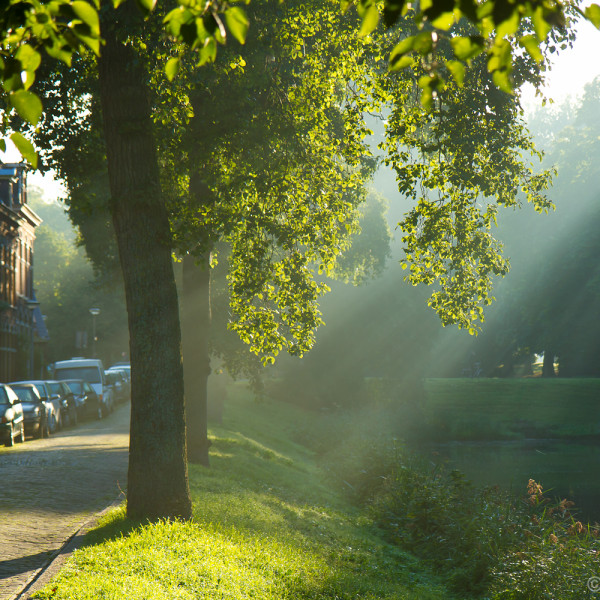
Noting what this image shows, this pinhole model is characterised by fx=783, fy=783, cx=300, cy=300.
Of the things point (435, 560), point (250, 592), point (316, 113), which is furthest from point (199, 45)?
point (435, 560)

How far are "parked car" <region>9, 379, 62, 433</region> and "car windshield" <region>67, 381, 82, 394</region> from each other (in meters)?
4.71

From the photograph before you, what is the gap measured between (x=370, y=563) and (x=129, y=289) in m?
5.21

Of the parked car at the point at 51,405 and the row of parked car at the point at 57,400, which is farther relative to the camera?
the parked car at the point at 51,405

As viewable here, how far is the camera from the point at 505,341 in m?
48.4

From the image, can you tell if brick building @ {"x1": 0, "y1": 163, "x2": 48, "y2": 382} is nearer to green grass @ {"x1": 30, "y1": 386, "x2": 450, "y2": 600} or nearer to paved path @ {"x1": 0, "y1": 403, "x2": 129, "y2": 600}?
paved path @ {"x1": 0, "y1": 403, "x2": 129, "y2": 600}

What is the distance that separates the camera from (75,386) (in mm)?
32031

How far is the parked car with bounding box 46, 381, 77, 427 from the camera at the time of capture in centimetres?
2794

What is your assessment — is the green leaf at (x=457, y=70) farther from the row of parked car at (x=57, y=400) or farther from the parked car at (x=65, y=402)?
the parked car at (x=65, y=402)

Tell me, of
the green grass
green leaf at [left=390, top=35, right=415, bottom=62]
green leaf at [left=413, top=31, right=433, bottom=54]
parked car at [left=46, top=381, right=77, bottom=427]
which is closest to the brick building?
parked car at [left=46, top=381, right=77, bottom=427]

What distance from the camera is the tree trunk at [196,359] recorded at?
16.0 m

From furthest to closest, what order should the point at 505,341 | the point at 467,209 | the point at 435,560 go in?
the point at 505,341 → the point at 435,560 → the point at 467,209

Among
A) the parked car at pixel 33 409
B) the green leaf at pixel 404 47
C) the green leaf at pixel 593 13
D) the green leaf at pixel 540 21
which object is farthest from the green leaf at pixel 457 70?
the parked car at pixel 33 409

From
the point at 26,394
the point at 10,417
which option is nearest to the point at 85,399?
the point at 26,394

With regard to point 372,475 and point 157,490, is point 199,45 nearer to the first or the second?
point 157,490
